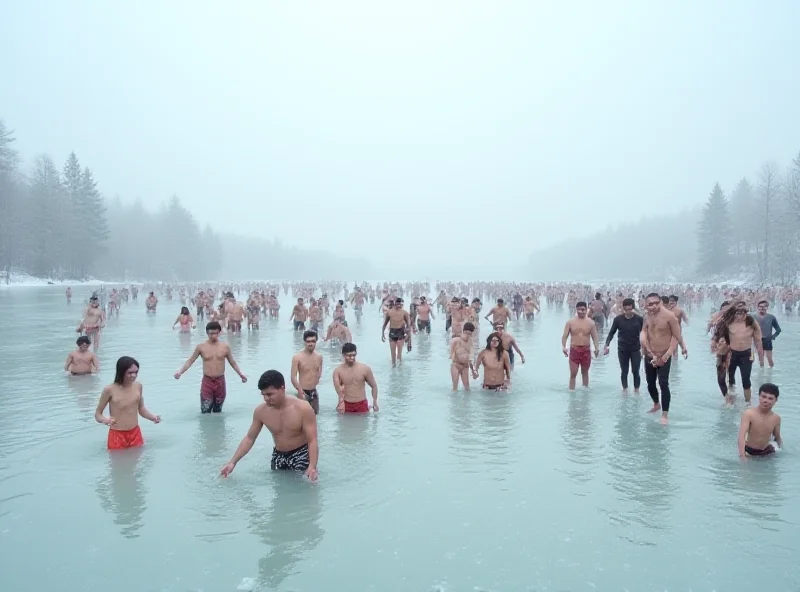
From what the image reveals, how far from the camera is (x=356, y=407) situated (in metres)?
8.34

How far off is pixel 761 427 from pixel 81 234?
66931mm

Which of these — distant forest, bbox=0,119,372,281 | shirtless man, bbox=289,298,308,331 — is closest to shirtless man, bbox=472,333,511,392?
shirtless man, bbox=289,298,308,331

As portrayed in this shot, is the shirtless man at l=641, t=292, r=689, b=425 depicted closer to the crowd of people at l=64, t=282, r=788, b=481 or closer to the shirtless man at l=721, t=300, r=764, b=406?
the crowd of people at l=64, t=282, r=788, b=481

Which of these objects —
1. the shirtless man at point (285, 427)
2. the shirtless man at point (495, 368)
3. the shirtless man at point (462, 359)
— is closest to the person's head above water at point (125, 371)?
the shirtless man at point (285, 427)

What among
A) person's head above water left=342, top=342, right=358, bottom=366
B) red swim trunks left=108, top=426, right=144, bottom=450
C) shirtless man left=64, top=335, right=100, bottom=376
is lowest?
red swim trunks left=108, top=426, right=144, bottom=450

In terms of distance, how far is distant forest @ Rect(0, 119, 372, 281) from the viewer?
55125 mm

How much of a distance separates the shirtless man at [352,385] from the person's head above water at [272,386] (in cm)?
291

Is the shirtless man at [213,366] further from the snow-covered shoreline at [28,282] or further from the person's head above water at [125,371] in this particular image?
the snow-covered shoreline at [28,282]

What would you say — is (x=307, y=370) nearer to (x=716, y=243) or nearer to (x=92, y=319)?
(x=92, y=319)

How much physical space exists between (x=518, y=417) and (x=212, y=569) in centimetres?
532

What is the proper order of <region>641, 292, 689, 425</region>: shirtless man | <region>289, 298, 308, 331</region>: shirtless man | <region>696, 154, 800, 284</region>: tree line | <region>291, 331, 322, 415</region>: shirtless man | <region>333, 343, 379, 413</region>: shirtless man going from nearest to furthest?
<region>641, 292, 689, 425</region>: shirtless man
<region>291, 331, 322, 415</region>: shirtless man
<region>333, 343, 379, 413</region>: shirtless man
<region>289, 298, 308, 331</region>: shirtless man
<region>696, 154, 800, 284</region>: tree line

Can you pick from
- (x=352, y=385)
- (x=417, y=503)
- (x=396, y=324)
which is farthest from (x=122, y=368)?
(x=396, y=324)

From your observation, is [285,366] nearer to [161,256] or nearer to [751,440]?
[751,440]

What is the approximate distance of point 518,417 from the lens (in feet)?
27.4
